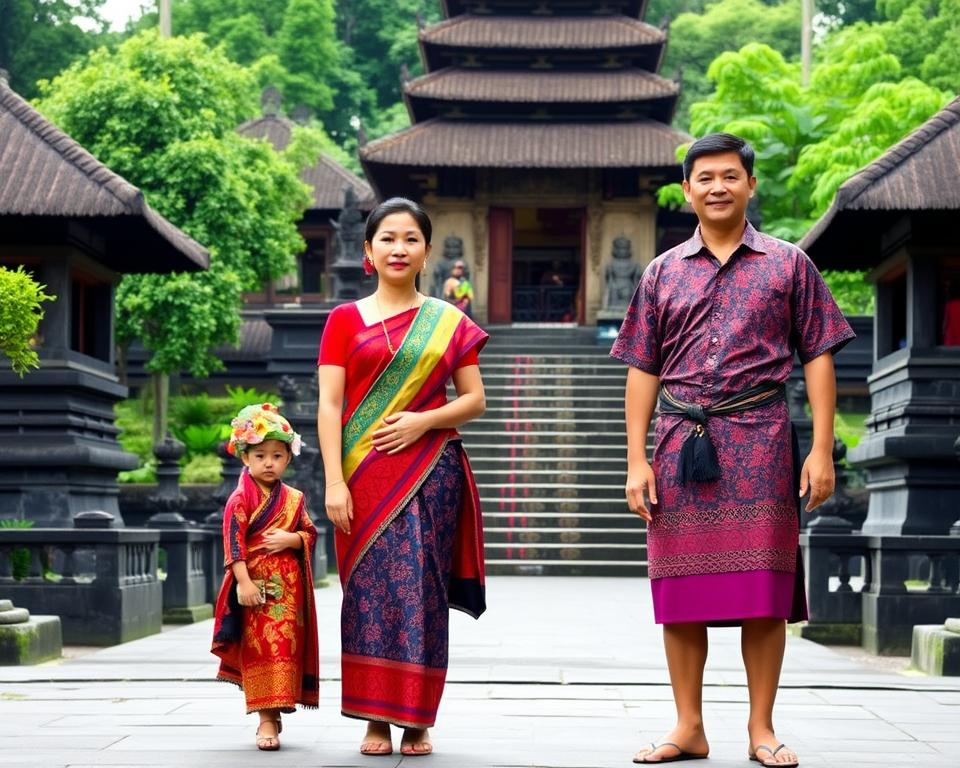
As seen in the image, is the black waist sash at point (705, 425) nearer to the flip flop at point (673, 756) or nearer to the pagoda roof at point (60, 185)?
the flip flop at point (673, 756)

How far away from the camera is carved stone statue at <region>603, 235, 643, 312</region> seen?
3164 cm

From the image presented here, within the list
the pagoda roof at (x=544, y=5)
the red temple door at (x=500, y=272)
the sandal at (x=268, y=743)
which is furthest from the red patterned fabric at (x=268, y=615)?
the pagoda roof at (x=544, y=5)

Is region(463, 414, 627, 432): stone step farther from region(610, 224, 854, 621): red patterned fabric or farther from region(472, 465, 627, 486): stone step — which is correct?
region(610, 224, 854, 621): red patterned fabric

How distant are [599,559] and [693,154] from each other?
1504 cm

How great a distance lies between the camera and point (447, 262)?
3275 centimetres

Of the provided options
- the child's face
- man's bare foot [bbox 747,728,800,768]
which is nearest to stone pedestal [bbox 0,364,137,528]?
the child's face

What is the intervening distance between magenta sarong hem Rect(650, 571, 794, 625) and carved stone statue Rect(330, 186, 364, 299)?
21.5 m

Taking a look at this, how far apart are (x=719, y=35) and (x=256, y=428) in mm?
48424

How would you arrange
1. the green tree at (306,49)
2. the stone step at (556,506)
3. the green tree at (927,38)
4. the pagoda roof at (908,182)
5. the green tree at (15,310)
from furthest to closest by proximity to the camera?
the green tree at (306,49)
the green tree at (927,38)
the stone step at (556,506)
the pagoda roof at (908,182)
the green tree at (15,310)

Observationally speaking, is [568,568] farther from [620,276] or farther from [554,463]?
[620,276]

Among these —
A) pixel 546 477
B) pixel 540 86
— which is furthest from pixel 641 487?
pixel 540 86

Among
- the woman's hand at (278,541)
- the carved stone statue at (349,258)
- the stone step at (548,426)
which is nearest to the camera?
the woman's hand at (278,541)

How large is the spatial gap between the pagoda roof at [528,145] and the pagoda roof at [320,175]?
6.15 meters

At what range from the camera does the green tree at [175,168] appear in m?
29.0
